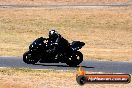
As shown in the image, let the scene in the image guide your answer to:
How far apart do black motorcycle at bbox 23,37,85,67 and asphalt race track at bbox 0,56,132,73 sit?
278 millimetres

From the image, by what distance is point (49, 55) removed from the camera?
23.9m

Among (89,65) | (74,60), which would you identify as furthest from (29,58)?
(89,65)

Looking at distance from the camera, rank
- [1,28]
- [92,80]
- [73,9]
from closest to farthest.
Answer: [92,80]
[1,28]
[73,9]

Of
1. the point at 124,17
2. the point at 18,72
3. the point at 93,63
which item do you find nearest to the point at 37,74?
the point at 18,72

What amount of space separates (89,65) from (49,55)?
202 centimetres

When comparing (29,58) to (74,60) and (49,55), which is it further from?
(74,60)

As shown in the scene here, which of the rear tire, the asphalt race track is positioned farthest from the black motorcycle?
the rear tire

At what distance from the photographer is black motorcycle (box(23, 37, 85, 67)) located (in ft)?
78.3

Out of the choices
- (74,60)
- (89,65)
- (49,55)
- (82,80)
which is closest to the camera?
(82,80)

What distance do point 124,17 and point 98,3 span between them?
556 inches

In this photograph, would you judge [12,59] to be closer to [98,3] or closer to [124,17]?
[124,17]

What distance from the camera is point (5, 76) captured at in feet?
67.7

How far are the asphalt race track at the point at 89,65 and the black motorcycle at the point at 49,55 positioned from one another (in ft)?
0.91

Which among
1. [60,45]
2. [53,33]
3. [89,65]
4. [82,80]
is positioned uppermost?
[53,33]
